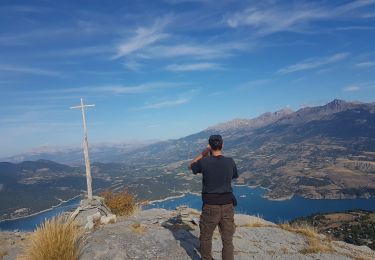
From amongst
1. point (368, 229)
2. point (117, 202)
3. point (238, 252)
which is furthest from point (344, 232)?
point (238, 252)

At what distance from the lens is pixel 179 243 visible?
38.4ft

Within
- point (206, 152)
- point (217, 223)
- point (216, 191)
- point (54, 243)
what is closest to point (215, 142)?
point (206, 152)

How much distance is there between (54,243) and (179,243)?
4.10m

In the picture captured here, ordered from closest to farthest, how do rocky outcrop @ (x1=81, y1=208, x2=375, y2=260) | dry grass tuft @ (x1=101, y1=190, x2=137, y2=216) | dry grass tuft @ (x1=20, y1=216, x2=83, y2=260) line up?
dry grass tuft @ (x1=20, y1=216, x2=83, y2=260) → rocky outcrop @ (x1=81, y1=208, x2=375, y2=260) → dry grass tuft @ (x1=101, y1=190, x2=137, y2=216)

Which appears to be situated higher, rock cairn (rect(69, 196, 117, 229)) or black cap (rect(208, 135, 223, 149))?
black cap (rect(208, 135, 223, 149))

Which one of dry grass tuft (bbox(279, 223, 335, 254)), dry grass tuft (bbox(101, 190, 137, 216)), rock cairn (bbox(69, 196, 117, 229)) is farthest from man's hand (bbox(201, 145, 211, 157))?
dry grass tuft (bbox(101, 190, 137, 216))

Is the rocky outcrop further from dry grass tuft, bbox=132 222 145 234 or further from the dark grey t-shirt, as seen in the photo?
the dark grey t-shirt

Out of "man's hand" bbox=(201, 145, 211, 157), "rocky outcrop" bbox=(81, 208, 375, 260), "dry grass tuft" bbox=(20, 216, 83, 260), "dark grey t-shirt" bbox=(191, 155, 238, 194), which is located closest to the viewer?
"dark grey t-shirt" bbox=(191, 155, 238, 194)

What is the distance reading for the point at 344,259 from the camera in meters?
11.6

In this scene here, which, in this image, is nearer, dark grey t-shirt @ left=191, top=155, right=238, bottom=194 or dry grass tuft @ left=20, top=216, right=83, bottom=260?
dark grey t-shirt @ left=191, top=155, right=238, bottom=194

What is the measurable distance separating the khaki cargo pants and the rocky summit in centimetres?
182

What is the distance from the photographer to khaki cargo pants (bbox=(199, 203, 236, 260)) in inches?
334

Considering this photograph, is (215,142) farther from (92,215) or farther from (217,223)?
(92,215)

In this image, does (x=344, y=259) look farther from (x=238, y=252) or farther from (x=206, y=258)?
(x=206, y=258)
